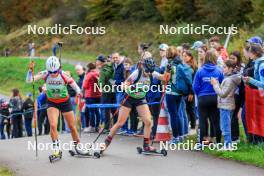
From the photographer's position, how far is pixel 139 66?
1266cm

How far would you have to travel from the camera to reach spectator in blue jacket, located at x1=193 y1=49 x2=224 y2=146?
13.0 metres

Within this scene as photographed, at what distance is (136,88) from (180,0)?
39457 mm

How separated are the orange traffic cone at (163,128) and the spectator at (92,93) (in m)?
3.69

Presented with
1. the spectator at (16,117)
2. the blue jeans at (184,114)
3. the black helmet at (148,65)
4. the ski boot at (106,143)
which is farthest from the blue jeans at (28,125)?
the black helmet at (148,65)

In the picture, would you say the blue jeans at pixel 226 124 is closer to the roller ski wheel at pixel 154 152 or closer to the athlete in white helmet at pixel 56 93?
the roller ski wheel at pixel 154 152

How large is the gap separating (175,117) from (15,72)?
38967mm

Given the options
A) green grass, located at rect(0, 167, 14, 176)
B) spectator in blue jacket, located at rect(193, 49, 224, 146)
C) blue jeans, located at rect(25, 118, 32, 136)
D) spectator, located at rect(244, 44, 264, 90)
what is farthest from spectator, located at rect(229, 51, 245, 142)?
blue jeans, located at rect(25, 118, 32, 136)

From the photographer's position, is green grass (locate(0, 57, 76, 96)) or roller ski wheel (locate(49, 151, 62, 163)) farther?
green grass (locate(0, 57, 76, 96))

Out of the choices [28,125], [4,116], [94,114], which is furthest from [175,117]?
[4,116]

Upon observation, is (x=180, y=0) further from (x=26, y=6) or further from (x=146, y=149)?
(x=146, y=149)

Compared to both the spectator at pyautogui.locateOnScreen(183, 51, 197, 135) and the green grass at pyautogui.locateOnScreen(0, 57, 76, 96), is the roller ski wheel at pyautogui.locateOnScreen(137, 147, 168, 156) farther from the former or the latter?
the green grass at pyautogui.locateOnScreen(0, 57, 76, 96)

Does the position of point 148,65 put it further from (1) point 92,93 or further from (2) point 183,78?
(1) point 92,93

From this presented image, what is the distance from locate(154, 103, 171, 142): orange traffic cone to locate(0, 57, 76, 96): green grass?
1196 inches

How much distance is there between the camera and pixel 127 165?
11.9m
